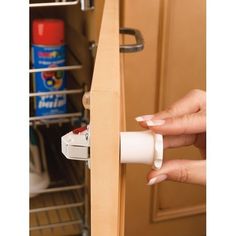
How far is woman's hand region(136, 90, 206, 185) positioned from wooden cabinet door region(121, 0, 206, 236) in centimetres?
38

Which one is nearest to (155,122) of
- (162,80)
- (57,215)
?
(162,80)

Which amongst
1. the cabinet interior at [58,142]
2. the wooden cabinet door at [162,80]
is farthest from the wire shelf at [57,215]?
the wooden cabinet door at [162,80]

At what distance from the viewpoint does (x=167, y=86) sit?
3.77 feet

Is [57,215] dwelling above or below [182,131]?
below

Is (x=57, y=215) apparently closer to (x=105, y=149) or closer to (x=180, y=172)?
(x=180, y=172)

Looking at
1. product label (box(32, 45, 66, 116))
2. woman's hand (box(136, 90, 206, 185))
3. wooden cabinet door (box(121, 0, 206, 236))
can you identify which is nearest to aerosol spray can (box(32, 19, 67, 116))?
product label (box(32, 45, 66, 116))

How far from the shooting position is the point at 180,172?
2.08 feet

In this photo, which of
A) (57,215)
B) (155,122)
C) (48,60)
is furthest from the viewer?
(57,215)

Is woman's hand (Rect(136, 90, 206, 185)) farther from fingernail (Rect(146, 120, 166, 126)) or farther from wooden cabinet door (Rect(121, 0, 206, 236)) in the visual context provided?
wooden cabinet door (Rect(121, 0, 206, 236))

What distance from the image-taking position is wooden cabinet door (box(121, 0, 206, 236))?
108 centimetres

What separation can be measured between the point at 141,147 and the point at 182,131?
100 millimetres
